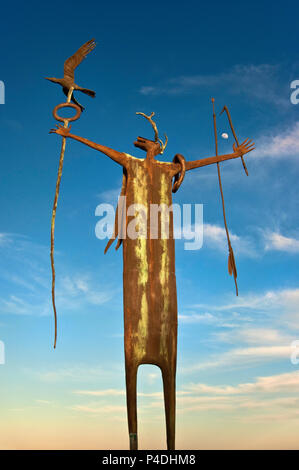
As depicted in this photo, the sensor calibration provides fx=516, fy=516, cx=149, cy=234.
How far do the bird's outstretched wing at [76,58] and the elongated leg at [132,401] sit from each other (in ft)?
16.7

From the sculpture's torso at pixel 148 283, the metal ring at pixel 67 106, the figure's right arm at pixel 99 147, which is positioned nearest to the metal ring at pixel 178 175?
the sculpture's torso at pixel 148 283

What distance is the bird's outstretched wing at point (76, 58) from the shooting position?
910cm

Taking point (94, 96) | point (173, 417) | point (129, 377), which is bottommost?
point (173, 417)

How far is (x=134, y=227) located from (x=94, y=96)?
8.83 ft

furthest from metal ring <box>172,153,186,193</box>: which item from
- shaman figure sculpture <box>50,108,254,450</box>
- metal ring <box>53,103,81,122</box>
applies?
metal ring <box>53,103,81,122</box>

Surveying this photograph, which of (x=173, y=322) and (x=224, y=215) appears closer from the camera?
(x=173, y=322)

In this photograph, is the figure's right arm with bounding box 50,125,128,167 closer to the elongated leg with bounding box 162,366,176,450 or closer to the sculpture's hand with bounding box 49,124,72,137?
the sculpture's hand with bounding box 49,124,72,137

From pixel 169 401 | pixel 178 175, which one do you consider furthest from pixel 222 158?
pixel 169 401

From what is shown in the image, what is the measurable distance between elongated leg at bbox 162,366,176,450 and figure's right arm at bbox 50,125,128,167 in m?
3.49

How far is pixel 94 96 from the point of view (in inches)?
369
